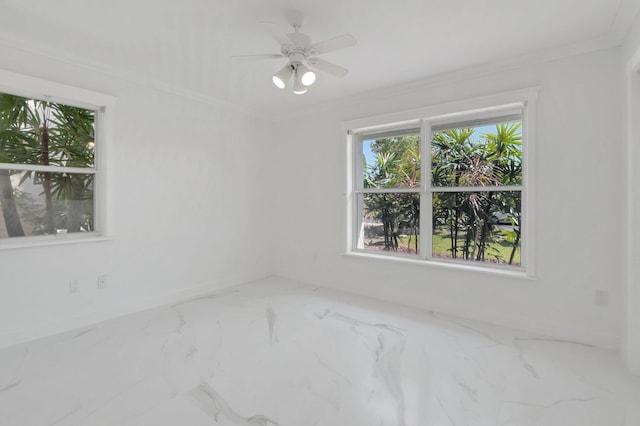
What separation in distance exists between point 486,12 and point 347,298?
305cm

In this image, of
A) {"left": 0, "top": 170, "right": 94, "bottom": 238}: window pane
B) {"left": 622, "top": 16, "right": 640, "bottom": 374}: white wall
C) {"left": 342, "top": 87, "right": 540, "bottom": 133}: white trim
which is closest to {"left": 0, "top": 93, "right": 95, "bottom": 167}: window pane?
{"left": 0, "top": 170, "right": 94, "bottom": 238}: window pane

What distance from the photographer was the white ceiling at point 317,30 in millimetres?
2168

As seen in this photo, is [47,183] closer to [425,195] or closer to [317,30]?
[317,30]

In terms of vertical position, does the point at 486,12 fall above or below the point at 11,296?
above

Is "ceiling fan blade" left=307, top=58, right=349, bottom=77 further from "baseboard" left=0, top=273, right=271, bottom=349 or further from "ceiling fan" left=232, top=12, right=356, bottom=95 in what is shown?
"baseboard" left=0, top=273, right=271, bottom=349

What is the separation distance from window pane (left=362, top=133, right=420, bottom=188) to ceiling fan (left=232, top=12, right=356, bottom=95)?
61.4 inches

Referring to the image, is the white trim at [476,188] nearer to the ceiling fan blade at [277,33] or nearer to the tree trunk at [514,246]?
the tree trunk at [514,246]

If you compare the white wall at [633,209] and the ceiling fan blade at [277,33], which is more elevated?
the ceiling fan blade at [277,33]

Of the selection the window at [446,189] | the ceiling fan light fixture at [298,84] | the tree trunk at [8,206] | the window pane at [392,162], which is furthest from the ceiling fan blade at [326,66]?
the tree trunk at [8,206]

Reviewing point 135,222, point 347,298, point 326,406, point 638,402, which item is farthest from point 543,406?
point 135,222

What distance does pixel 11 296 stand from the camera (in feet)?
8.64

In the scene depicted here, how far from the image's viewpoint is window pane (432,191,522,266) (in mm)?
3176

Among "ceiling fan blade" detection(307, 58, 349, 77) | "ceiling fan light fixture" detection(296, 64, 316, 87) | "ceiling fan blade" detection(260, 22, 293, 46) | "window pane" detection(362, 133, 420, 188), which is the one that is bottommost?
"window pane" detection(362, 133, 420, 188)

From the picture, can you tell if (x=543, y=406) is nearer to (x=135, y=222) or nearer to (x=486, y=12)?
(x=486, y=12)
